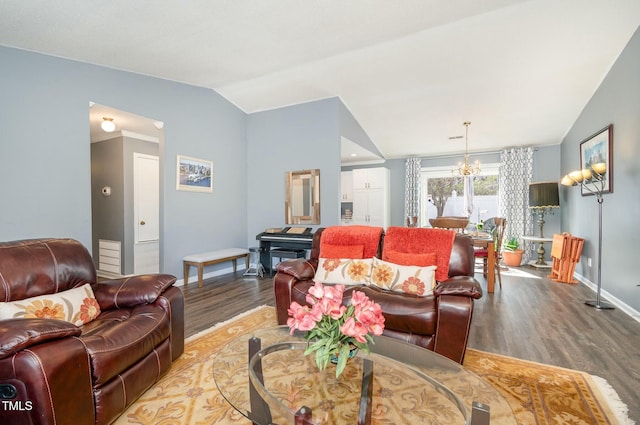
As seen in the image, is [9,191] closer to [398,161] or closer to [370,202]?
[370,202]

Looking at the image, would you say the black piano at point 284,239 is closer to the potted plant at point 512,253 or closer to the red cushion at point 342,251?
the red cushion at point 342,251

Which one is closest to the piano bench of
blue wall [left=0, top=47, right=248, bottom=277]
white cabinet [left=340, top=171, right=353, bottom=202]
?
blue wall [left=0, top=47, right=248, bottom=277]

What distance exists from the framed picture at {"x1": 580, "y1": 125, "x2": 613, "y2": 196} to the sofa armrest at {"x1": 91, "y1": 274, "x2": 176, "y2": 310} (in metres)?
4.88

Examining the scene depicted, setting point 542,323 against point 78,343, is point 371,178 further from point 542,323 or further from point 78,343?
point 78,343

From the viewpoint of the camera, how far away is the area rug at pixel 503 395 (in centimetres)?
156

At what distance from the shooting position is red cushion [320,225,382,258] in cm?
289

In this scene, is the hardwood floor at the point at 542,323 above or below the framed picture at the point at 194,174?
below

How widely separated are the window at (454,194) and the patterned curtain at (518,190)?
333mm

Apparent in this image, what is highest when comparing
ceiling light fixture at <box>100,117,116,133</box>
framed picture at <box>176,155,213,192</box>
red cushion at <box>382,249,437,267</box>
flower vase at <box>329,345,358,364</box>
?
ceiling light fixture at <box>100,117,116,133</box>

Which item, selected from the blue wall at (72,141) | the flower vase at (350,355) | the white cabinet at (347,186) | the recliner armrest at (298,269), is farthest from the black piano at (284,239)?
the flower vase at (350,355)

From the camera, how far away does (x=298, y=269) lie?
2689mm

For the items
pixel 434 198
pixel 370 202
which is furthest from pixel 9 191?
pixel 434 198

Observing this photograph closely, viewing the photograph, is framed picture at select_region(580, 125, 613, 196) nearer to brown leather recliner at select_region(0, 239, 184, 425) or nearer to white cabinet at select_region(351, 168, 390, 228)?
white cabinet at select_region(351, 168, 390, 228)

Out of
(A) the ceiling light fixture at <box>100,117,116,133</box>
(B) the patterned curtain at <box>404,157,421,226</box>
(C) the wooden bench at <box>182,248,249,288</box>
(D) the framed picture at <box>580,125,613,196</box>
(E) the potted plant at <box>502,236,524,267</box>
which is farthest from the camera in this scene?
(B) the patterned curtain at <box>404,157,421,226</box>
